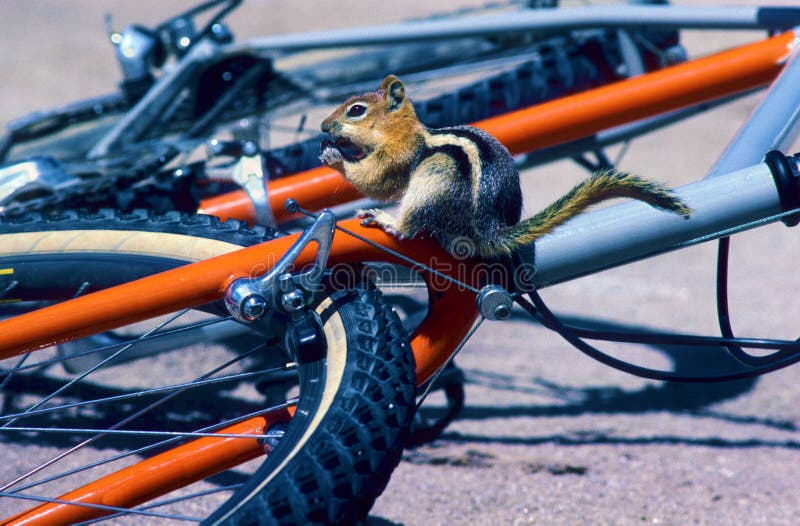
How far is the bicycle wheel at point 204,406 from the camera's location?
54.2 inches

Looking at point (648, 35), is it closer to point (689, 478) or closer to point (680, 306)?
point (680, 306)

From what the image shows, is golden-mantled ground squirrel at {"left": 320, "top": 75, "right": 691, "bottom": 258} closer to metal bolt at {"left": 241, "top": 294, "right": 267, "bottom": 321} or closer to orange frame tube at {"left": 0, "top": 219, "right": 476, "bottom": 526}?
orange frame tube at {"left": 0, "top": 219, "right": 476, "bottom": 526}

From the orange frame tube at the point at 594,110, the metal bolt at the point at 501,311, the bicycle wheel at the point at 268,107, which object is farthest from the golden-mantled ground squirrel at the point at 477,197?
the bicycle wheel at the point at 268,107

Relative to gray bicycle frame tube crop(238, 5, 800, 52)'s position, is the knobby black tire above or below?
below

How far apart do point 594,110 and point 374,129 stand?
29.5 inches

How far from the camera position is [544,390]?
10.0ft

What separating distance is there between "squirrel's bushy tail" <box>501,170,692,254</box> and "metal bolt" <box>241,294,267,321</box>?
1.69 feet

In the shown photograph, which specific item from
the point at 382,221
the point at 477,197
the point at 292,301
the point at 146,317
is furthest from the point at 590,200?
the point at 146,317

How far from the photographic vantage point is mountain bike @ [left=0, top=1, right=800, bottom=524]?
1422 mm

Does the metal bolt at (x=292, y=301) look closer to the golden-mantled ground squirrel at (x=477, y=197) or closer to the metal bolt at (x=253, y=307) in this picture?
the metal bolt at (x=253, y=307)

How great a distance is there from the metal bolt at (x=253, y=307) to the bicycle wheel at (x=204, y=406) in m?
0.10

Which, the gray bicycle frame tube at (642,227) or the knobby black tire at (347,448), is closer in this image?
the knobby black tire at (347,448)

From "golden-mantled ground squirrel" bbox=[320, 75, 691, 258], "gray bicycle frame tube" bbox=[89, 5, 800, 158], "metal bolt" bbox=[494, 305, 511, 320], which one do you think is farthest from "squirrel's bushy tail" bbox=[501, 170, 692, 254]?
"gray bicycle frame tube" bbox=[89, 5, 800, 158]

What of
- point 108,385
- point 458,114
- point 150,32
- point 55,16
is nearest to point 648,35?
point 458,114
